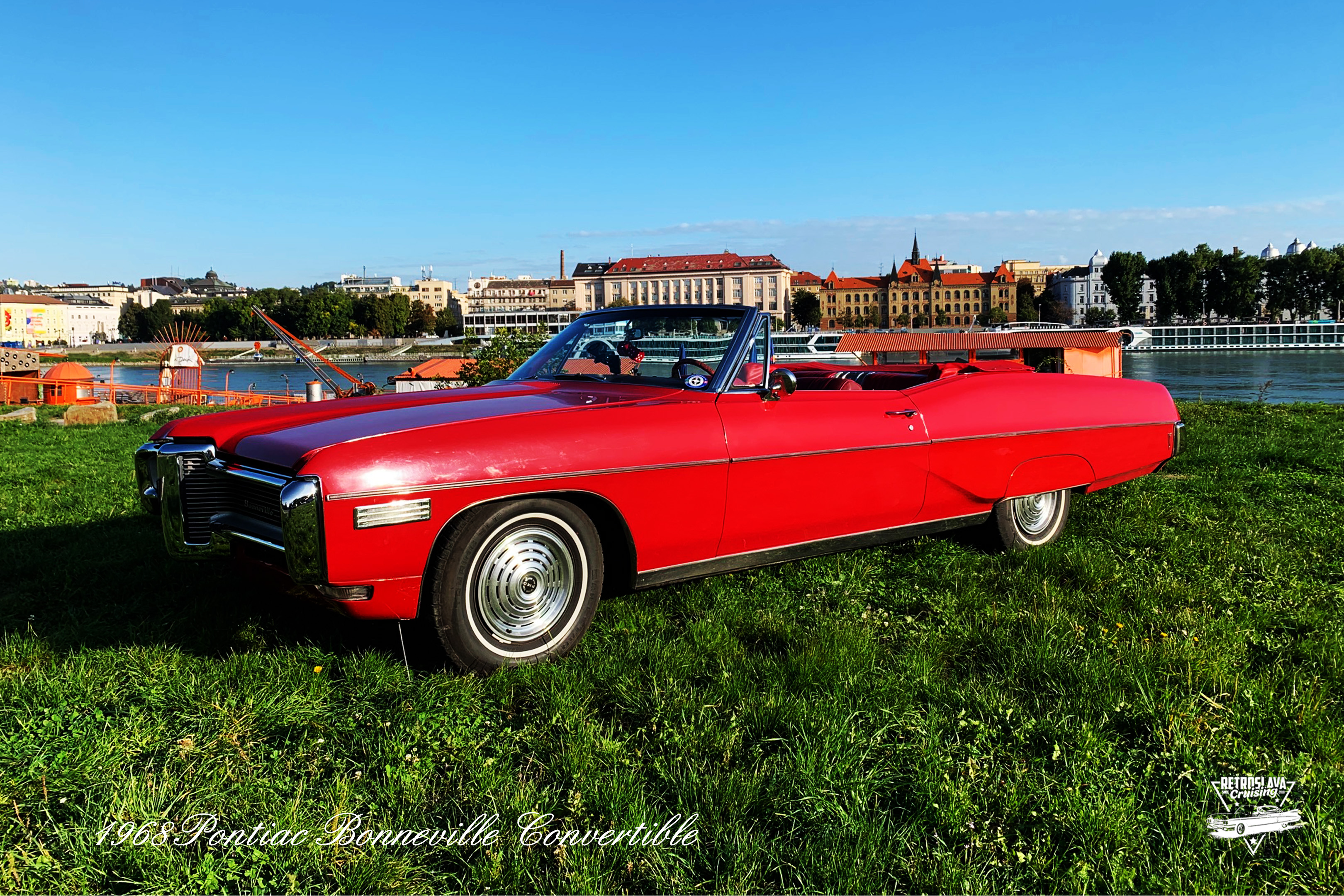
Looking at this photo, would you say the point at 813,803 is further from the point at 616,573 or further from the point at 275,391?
the point at 275,391

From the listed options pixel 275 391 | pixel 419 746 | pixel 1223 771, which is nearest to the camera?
pixel 1223 771

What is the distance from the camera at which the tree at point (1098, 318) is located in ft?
446

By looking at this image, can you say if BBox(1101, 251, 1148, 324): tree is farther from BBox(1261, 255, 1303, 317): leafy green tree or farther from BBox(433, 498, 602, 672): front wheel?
BBox(433, 498, 602, 672): front wheel

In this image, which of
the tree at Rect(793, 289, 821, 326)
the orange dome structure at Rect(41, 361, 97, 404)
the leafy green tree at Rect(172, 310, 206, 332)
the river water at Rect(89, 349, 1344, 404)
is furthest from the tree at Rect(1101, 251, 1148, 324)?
the leafy green tree at Rect(172, 310, 206, 332)

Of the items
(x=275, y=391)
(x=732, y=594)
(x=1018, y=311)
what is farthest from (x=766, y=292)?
(x=732, y=594)

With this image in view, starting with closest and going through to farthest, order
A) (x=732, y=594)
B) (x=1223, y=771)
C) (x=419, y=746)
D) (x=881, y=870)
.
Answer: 1. (x=881, y=870)
2. (x=1223, y=771)
3. (x=419, y=746)
4. (x=732, y=594)

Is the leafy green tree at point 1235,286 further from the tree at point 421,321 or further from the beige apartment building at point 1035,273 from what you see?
the tree at point 421,321

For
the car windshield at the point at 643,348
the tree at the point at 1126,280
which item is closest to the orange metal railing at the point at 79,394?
the car windshield at the point at 643,348

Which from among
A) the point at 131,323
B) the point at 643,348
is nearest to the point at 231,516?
the point at 643,348

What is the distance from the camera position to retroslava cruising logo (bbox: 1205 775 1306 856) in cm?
212

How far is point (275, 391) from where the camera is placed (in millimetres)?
49875

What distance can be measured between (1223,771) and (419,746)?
2233mm

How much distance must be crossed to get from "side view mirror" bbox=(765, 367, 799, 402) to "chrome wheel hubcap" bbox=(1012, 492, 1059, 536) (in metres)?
1.72

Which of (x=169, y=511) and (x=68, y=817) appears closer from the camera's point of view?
(x=68, y=817)
